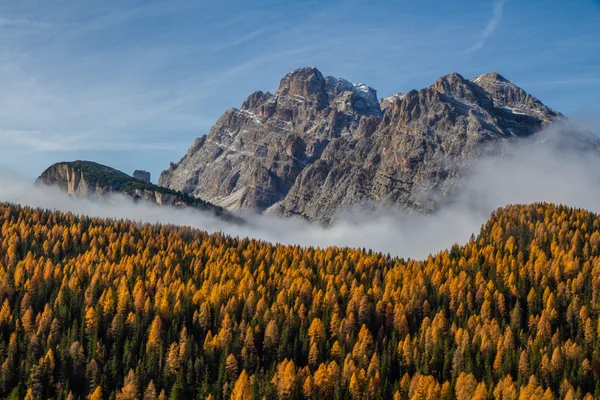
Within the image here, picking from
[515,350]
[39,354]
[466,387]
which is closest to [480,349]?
[515,350]

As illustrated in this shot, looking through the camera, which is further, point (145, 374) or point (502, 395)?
point (145, 374)

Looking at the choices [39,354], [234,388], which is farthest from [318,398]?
[39,354]

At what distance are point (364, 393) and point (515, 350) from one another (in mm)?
53676

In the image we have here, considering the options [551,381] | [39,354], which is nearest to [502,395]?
[551,381]

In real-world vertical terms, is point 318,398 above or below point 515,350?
below

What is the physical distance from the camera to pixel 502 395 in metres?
167

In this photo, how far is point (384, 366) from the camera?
192m

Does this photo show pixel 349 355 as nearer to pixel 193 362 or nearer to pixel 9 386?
pixel 193 362

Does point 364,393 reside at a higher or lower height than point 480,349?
lower

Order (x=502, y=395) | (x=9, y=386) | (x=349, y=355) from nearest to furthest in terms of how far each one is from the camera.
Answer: (x=502, y=395) < (x=9, y=386) < (x=349, y=355)

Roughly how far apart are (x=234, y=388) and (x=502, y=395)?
67.3 meters

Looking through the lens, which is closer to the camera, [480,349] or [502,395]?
[502,395]

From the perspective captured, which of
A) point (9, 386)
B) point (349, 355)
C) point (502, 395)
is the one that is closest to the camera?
point (502, 395)

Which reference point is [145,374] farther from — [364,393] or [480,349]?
[480,349]
